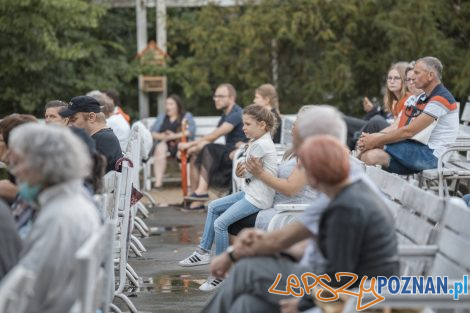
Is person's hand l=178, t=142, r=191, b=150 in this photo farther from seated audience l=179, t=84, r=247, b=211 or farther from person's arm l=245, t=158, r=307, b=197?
person's arm l=245, t=158, r=307, b=197

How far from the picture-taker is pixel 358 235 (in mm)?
5133

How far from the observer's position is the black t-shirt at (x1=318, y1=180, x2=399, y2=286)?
5125mm

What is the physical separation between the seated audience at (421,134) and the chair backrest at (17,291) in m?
5.88

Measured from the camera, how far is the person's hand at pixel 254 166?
8789 mm

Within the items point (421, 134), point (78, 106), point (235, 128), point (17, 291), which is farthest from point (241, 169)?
point (235, 128)

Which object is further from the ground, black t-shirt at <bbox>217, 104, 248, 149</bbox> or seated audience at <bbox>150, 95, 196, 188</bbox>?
black t-shirt at <bbox>217, 104, 248, 149</bbox>

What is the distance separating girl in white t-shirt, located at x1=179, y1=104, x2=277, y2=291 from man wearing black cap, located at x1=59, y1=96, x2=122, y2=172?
971 millimetres

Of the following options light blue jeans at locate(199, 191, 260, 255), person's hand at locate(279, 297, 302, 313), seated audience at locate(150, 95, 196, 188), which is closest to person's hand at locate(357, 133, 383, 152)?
light blue jeans at locate(199, 191, 260, 255)

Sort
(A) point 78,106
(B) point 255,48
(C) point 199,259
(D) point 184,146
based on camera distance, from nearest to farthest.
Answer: (A) point 78,106 → (C) point 199,259 → (D) point 184,146 → (B) point 255,48

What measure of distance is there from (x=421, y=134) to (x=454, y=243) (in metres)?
5.06

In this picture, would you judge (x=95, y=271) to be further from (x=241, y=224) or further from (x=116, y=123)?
(x=116, y=123)

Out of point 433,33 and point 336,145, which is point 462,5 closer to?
point 433,33

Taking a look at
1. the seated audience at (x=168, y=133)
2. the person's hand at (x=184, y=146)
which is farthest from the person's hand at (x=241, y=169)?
the seated audience at (x=168, y=133)

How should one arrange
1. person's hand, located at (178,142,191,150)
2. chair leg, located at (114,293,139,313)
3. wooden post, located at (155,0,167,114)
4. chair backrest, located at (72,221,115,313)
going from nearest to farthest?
chair backrest, located at (72,221,115,313) → chair leg, located at (114,293,139,313) → person's hand, located at (178,142,191,150) → wooden post, located at (155,0,167,114)
